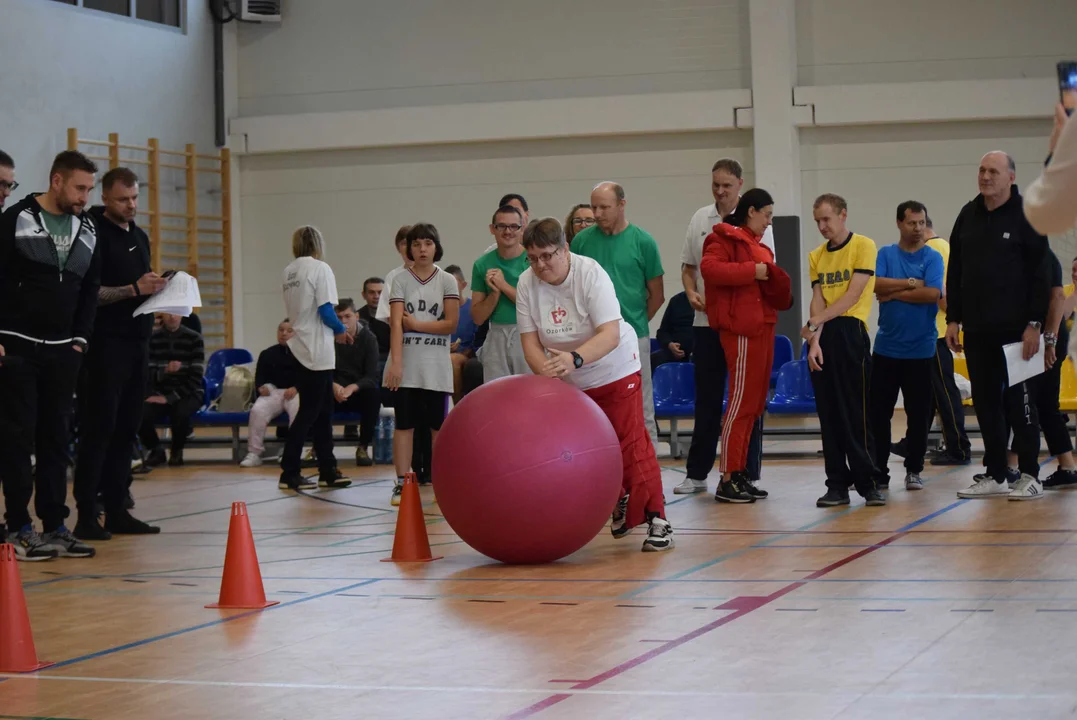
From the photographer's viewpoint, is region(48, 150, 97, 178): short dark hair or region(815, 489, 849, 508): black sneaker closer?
region(48, 150, 97, 178): short dark hair

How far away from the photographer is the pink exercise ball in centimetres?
527

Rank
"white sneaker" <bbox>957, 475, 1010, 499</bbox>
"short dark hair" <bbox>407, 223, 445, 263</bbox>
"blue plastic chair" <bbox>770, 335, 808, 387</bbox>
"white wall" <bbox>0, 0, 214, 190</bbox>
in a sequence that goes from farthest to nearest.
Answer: "white wall" <bbox>0, 0, 214, 190</bbox> → "blue plastic chair" <bbox>770, 335, 808, 387</bbox> → "short dark hair" <bbox>407, 223, 445, 263</bbox> → "white sneaker" <bbox>957, 475, 1010, 499</bbox>

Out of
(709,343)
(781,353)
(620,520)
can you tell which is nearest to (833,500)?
(709,343)

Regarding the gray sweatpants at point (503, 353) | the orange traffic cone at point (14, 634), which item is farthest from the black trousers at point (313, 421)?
the orange traffic cone at point (14, 634)

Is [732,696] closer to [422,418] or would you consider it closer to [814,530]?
[814,530]

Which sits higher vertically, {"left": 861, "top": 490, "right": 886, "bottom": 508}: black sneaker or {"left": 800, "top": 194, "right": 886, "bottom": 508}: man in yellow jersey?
{"left": 800, "top": 194, "right": 886, "bottom": 508}: man in yellow jersey

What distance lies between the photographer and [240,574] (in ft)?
16.1

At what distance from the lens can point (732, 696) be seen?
3.37 meters

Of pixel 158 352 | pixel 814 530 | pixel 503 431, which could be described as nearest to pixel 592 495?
pixel 503 431

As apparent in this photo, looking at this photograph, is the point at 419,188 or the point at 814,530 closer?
the point at 814,530

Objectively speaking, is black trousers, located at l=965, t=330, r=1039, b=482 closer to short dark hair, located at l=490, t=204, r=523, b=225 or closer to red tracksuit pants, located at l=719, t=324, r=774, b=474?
red tracksuit pants, located at l=719, t=324, r=774, b=474

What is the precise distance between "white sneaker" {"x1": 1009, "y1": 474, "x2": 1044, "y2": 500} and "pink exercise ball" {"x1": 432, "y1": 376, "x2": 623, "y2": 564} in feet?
9.06

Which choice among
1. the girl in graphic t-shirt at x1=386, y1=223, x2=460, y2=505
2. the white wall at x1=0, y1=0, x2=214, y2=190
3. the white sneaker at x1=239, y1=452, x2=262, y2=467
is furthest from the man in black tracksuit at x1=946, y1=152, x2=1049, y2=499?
the white wall at x1=0, y1=0, x2=214, y2=190

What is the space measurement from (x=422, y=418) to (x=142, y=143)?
8424 millimetres
